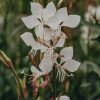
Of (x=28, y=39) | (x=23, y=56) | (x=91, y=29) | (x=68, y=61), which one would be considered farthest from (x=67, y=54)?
(x=23, y=56)

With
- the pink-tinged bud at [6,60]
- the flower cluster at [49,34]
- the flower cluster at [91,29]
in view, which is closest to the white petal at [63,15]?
the flower cluster at [49,34]

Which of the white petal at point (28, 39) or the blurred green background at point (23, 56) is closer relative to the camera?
the white petal at point (28, 39)

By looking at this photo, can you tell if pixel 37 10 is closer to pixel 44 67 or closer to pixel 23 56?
pixel 44 67

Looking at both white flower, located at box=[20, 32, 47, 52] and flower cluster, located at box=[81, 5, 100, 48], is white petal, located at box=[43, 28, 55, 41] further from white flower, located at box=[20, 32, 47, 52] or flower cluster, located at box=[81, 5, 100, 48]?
flower cluster, located at box=[81, 5, 100, 48]

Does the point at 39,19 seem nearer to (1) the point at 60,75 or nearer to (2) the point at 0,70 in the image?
(1) the point at 60,75

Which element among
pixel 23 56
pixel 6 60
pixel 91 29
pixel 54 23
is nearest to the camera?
pixel 54 23

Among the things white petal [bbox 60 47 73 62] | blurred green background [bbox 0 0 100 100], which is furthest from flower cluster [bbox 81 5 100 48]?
white petal [bbox 60 47 73 62]

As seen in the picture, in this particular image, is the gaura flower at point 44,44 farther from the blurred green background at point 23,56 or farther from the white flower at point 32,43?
the blurred green background at point 23,56
